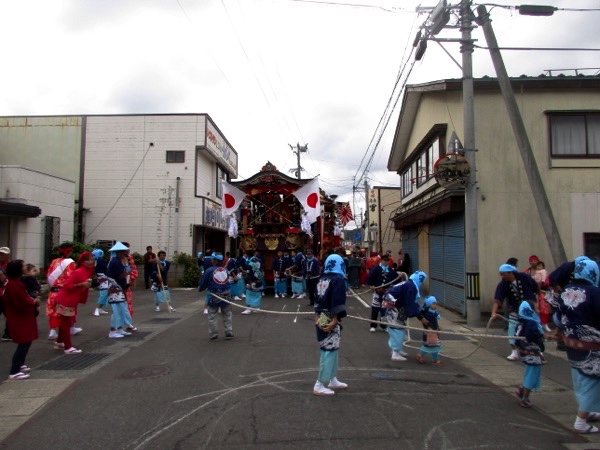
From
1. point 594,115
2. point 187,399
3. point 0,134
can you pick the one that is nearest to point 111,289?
point 187,399

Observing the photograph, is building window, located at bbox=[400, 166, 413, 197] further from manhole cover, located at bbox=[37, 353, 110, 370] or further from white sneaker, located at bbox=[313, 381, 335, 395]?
white sneaker, located at bbox=[313, 381, 335, 395]

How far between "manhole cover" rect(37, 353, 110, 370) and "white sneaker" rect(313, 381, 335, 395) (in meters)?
3.81

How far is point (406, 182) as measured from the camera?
22.3 metres

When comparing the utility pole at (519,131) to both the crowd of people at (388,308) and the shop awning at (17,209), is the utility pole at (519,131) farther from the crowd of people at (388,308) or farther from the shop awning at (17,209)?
the shop awning at (17,209)

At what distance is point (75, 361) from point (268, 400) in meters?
3.93

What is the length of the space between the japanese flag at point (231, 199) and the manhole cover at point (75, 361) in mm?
10493

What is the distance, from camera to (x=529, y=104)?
1307 centimetres

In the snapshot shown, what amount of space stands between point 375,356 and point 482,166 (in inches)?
279

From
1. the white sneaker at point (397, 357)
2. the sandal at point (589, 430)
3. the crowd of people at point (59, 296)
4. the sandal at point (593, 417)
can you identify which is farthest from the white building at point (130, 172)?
the sandal at point (589, 430)

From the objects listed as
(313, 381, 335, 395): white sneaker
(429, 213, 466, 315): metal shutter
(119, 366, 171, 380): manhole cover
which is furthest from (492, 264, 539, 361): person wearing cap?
(429, 213, 466, 315): metal shutter

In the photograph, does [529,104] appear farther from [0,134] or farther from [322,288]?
[0,134]

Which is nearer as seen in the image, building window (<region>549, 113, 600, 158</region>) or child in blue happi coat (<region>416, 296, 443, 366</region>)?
child in blue happi coat (<region>416, 296, 443, 366</region>)

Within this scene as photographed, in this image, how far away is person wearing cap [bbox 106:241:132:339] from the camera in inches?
376

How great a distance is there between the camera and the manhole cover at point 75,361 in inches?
290
